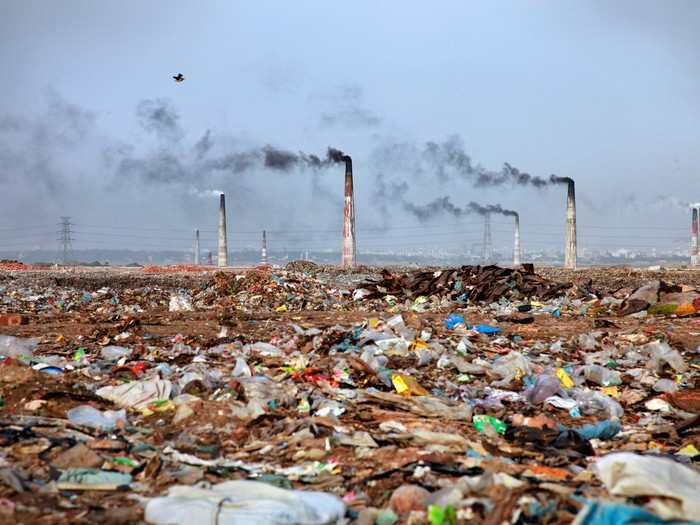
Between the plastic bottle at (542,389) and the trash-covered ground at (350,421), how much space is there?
1 centimetres

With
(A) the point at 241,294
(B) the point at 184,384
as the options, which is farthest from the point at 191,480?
(A) the point at 241,294

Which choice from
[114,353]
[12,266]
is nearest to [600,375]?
[114,353]

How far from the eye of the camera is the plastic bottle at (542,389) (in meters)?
5.41

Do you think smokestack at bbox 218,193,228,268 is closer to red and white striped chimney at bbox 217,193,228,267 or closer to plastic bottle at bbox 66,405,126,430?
red and white striped chimney at bbox 217,193,228,267

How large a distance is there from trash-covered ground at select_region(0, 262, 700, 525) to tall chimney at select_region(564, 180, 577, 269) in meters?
24.0

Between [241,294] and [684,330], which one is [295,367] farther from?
[241,294]

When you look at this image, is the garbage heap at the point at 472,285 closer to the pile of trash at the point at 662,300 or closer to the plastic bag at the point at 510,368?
the pile of trash at the point at 662,300

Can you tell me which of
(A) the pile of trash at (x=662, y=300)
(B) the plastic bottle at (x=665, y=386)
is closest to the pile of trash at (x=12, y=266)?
(A) the pile of trash at (x=662, y=300)

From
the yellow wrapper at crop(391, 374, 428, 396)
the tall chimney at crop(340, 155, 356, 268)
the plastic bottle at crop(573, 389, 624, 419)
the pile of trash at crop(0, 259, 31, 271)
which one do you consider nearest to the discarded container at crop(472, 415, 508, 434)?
the yellow wrapper at crop(391, 374, 428, 396)

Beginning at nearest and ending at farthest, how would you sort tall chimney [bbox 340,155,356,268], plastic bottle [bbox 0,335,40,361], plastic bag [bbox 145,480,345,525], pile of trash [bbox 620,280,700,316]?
plastic bag [bbox 145,480,345,525] < plastic bottle [bbox 0,335,40,361] < pile of trash [bbox 620,280,700,316] < tall chimney [bbox 340,155,356,268]

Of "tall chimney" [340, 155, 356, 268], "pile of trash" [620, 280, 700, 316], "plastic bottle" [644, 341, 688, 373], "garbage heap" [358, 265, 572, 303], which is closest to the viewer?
"plastic bottle" [644, 341, 688, 373]

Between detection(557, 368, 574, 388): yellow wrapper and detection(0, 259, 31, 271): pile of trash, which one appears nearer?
detection(557, 368, 574, 388): yellow wrapper

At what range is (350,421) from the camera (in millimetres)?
4559

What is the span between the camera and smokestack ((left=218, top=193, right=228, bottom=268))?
36.0 metres
